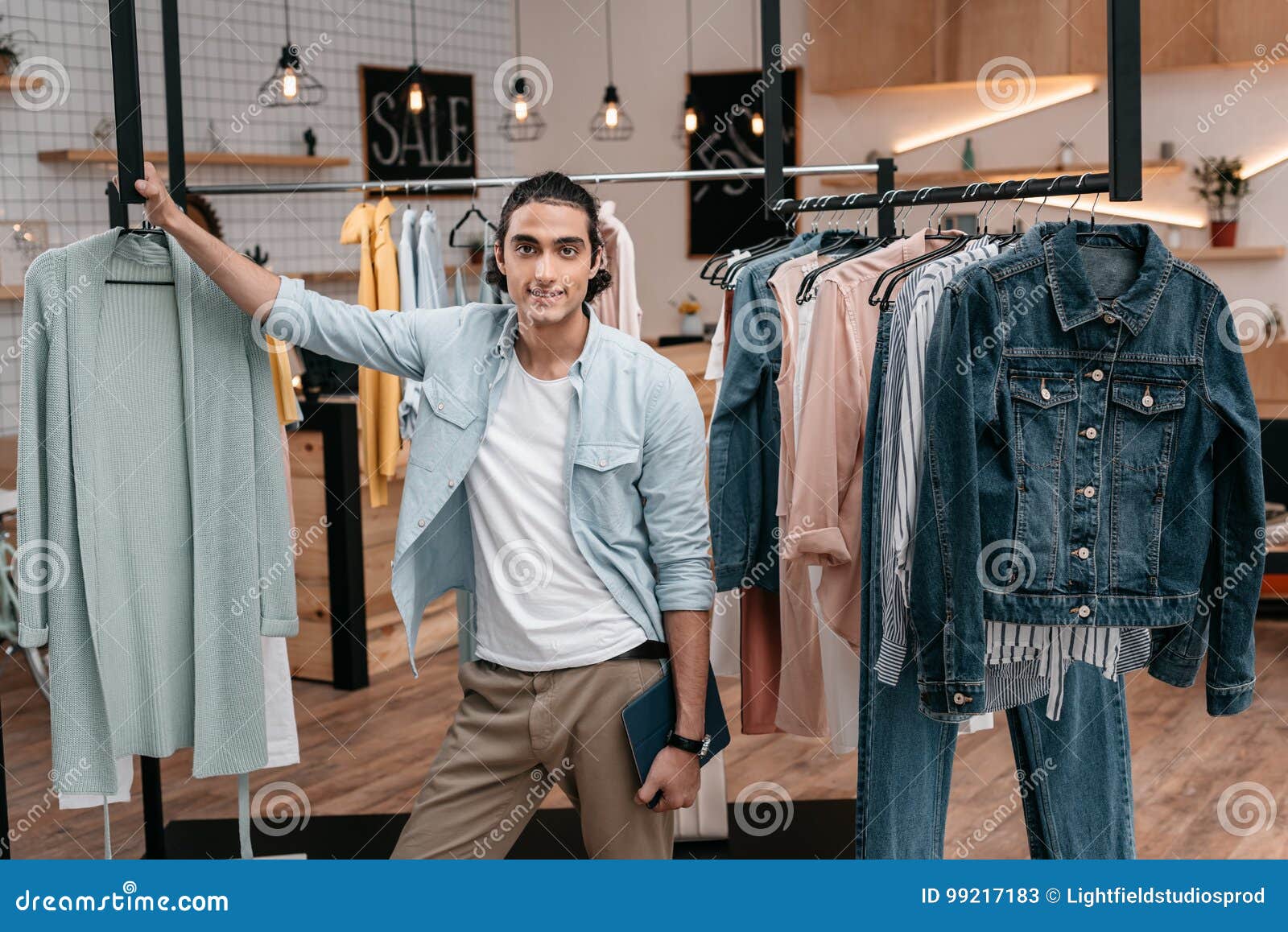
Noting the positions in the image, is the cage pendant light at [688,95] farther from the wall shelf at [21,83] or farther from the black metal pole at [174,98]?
the black metal pole at [174,98]

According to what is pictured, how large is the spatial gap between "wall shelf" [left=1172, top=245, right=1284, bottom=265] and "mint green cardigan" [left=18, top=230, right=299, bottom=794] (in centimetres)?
505

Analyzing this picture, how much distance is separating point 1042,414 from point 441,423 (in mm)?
916

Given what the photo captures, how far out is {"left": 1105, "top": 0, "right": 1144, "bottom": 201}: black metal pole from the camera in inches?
71.4

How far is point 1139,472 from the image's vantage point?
1.92 m

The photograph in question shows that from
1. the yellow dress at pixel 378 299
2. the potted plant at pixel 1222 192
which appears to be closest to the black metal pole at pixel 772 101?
the yellow dress at pixel 378 299

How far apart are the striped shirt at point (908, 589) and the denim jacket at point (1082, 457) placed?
0.14ft

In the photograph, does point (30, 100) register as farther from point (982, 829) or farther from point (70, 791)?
point (982, 829)

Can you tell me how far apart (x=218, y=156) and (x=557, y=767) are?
4.58m

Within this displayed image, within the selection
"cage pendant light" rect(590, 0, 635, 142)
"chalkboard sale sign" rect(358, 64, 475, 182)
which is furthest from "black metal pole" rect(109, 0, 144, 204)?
"cage pendant light" rect(590, 0, 635, 142)

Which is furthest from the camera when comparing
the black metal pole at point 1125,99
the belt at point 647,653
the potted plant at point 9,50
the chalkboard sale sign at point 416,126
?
the chalkboard sale sign at point 416,126

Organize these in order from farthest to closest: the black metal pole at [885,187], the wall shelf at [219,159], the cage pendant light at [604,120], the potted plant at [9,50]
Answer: the cage pendant light at [604,120], the wall shelf at [219,159], the potted plant at [9,50], the black metal pole at [885,187]

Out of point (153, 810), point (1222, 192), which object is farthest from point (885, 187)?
point (1222, 192)

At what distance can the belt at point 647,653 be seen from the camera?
6.64 feet

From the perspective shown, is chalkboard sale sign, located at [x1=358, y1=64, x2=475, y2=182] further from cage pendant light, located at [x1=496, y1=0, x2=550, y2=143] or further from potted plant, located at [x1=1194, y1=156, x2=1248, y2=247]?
potted plant, located at [x1=1194, y1=156, x2=1248, y2=247]
